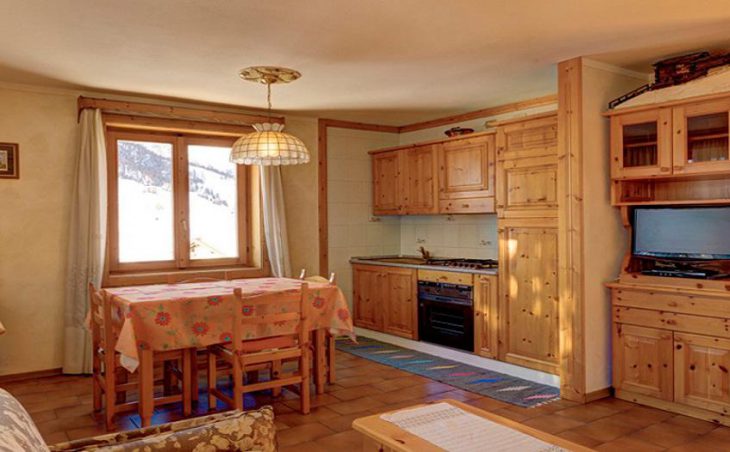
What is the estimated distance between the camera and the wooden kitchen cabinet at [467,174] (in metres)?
5.02

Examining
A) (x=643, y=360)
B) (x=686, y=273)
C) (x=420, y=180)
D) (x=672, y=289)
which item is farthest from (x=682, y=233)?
(x=420, y=180)

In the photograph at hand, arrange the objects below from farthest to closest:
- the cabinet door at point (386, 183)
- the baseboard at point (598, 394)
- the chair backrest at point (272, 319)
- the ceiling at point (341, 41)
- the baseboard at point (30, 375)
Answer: the cabinet door at point (386, 183) → the baseboard at point (30, 375) → the baseboard at point (598, 394) → the chair backrest at point (272, 319) → the ceiling at point (341, 41)

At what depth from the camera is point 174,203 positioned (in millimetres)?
5281

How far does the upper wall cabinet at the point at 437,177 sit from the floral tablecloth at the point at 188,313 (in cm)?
188

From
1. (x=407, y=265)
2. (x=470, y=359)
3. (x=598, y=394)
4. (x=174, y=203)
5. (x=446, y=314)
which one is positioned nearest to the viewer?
(x=598, y=394)

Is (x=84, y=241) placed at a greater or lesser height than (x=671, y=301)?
greater

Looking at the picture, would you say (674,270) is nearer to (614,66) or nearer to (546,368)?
(546,368)

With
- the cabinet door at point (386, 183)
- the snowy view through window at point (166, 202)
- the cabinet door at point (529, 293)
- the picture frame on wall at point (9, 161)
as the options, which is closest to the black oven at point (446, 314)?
the cabinet door at point (529, 293)

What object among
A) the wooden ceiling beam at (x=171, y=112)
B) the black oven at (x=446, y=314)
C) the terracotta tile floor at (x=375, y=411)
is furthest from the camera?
the black oven at (x=446, y=314)

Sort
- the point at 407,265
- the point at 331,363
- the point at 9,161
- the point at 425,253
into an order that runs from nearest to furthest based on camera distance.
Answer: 1. the point at 331,363
2. the point at 9,161
3. the point at 407,265
4. the point at 425,253

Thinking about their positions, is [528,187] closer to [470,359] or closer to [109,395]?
[470,359]

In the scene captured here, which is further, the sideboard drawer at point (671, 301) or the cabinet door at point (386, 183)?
the cabinet door at point (386, 183)

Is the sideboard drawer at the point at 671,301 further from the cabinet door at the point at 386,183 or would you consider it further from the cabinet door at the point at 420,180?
the cabinet door at the point at 386,183

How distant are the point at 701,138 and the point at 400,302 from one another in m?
Answer: 3.07
